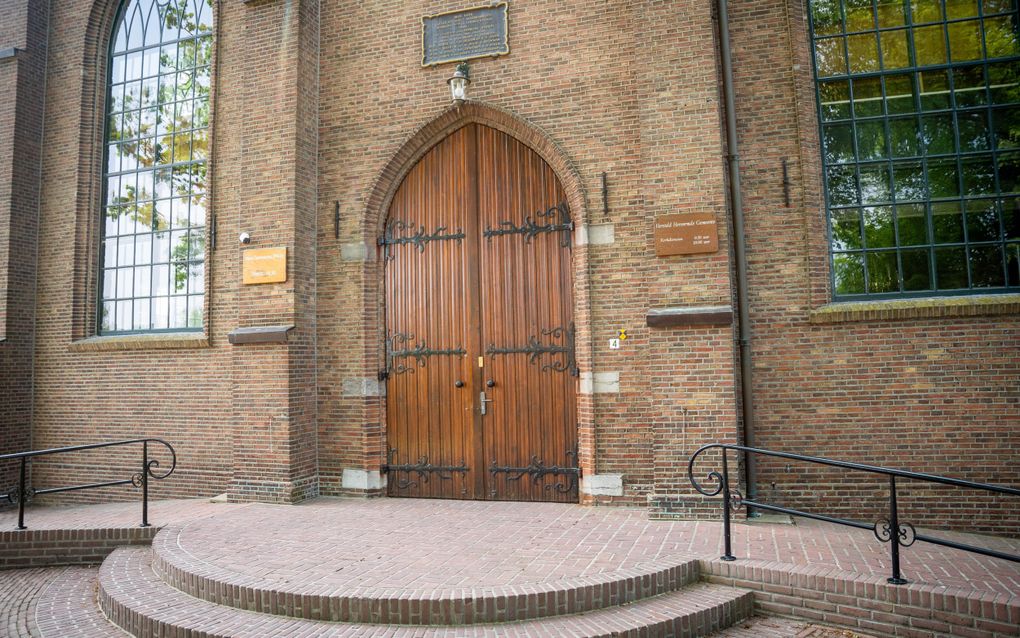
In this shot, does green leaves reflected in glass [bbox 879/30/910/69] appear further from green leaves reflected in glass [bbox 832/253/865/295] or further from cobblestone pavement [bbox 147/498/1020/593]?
cobblestone pavement [bbox 147/498/1020/593]

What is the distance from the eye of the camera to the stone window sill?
819 centimetres

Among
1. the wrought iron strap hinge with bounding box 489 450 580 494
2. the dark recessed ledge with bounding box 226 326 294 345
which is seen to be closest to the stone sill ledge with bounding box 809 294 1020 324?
the wrought iron strap hinge with bounding box 489 450 580 494

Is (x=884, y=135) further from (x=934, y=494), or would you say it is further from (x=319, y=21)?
(x=319, y=21)

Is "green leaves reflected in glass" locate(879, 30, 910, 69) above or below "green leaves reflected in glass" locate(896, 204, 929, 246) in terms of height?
above

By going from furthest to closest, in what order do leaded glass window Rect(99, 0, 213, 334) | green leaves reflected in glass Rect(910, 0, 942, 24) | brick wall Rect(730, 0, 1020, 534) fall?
leaded glass window Rect(99, 0, 213, 334), green leaves reflected in glass Rect(910, 0, 942, 24), brick wall Rect(730, 0, 1020, 534)

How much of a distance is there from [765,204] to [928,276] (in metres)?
1.78

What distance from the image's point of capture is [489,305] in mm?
7285

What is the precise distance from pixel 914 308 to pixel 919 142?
1.83 m

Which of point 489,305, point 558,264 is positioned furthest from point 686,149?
point 489,305

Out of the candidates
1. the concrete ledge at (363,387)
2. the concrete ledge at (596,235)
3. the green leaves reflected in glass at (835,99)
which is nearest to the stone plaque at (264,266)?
the concrete ledge at (363,387)

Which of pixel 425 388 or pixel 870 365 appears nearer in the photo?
pixel 870 365

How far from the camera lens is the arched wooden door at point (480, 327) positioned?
704cm

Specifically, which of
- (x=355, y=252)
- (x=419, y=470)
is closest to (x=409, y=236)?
(x=355, y=252)

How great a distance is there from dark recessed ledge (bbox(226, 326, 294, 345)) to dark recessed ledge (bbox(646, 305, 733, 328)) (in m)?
4.16
